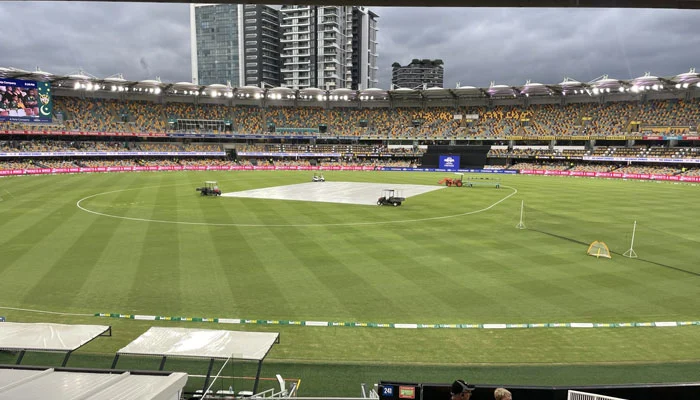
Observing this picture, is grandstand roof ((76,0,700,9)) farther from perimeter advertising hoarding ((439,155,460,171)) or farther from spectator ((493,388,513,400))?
perimeter advertising hoarding ((439,155,460,171))

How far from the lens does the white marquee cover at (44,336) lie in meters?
8.98

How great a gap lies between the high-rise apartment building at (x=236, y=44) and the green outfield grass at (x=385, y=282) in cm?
13551

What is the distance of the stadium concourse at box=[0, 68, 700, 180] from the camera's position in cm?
8525

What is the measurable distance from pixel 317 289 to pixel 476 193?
40709 mm

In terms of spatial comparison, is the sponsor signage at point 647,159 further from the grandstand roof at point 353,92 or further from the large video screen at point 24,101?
the large video screen at point 24,101

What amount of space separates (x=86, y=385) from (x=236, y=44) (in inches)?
6748

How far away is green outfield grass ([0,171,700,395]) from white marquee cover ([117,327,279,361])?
2242mm

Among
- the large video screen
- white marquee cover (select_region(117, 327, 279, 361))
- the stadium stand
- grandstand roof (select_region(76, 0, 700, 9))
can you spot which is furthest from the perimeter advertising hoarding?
grandstand roof (select_region(76, 0, 700, 9))

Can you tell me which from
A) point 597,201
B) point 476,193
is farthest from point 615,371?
point 476,193

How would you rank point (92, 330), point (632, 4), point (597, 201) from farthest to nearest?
point (597, 201), point (92, 330), point (632, 4)

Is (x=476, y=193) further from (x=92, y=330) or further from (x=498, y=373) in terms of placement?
(x=92, y=330)

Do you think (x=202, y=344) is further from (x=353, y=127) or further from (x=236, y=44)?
(x=236, y=44)

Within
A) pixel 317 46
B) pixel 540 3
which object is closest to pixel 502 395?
pixel 540 3

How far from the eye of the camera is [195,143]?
10981cm
